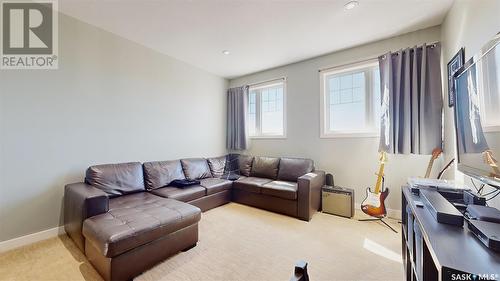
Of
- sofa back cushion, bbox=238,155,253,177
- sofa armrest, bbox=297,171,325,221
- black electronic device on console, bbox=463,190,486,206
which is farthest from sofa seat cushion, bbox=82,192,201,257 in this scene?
black electronic device on console, bbox=463,190,486,206

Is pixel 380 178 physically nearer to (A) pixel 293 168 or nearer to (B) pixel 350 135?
(B) pixel 350 135

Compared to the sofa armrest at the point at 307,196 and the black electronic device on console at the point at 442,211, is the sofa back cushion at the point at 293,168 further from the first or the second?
the black electronic device on console at the point at 442,211

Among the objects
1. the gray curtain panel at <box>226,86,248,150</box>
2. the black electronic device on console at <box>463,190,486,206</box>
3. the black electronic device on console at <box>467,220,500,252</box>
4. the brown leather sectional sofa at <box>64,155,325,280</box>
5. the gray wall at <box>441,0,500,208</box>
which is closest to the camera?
the black electronic device on console at <box>467,220,500,252</box>

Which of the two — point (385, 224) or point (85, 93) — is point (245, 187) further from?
point (85, 93)

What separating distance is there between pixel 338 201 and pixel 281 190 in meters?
0.83

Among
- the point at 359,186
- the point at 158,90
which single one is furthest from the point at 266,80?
the point at 359,186

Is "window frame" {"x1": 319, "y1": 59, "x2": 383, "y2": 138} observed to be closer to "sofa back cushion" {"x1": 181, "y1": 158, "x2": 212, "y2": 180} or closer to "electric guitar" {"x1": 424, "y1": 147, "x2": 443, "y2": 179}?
"electric guitar" {"x1": 424, "y1": 147, "x2": 443, "y2": 179}

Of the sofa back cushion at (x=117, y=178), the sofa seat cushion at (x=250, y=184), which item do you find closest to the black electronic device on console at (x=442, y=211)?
the sofa seat cushion at (x=250, y=184)

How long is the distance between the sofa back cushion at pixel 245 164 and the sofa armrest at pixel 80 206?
7.84 feet

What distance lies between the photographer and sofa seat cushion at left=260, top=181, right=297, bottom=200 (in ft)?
9.16

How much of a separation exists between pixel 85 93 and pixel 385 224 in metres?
4.15

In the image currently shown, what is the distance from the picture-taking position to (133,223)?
5.37 feet

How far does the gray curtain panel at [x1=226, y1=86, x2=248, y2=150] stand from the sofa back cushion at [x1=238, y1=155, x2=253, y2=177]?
0.35m

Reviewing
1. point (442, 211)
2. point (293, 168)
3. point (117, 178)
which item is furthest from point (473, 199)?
point (117, 178)
